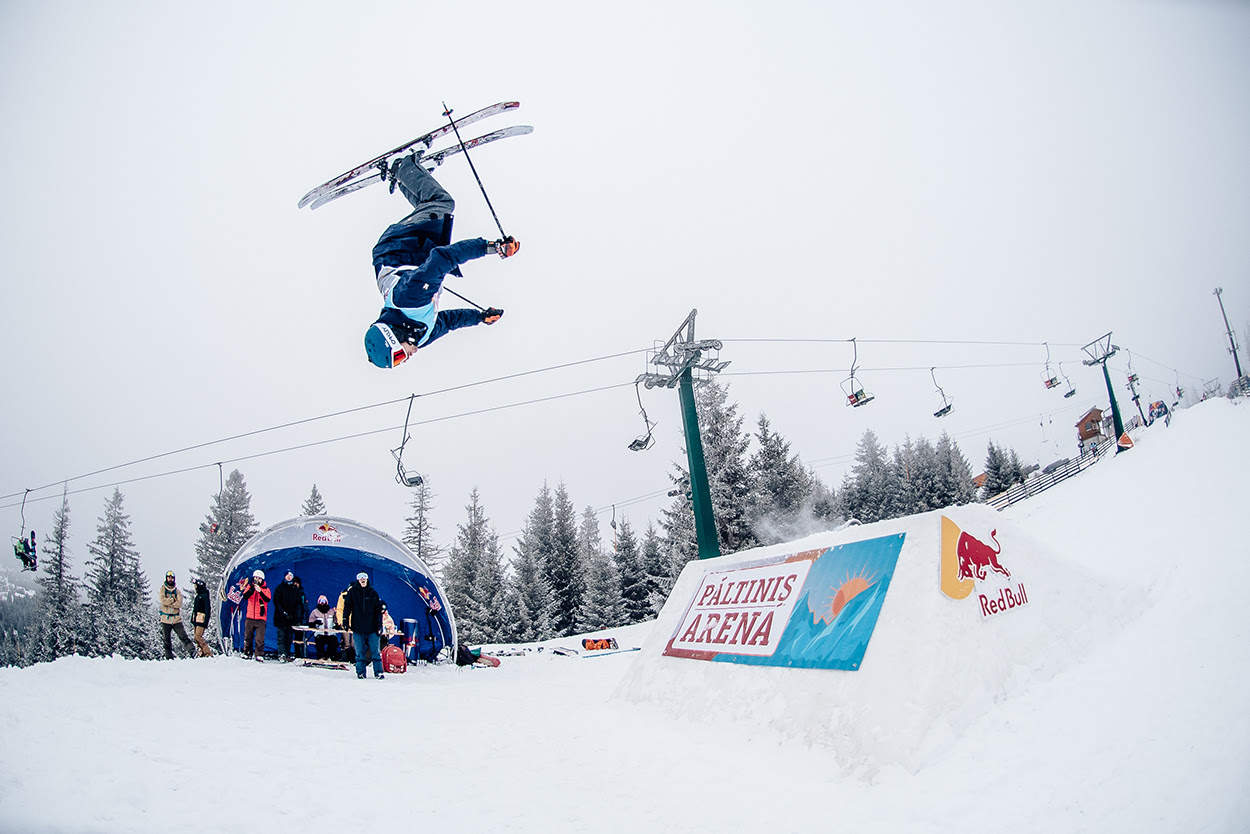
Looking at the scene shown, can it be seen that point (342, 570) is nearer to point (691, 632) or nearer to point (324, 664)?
point (324, 664)

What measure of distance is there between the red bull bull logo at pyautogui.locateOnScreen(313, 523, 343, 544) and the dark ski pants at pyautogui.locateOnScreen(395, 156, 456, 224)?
1165 centimetres

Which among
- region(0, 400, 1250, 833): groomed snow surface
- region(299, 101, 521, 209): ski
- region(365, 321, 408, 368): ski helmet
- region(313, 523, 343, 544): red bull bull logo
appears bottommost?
region(0, 400, 1250, 833): groomed snow surface

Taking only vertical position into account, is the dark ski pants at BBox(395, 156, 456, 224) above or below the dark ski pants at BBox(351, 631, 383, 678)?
above

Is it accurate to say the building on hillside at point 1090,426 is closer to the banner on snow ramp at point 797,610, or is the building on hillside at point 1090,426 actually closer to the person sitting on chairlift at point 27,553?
the banner on snow ramp at point 797,610

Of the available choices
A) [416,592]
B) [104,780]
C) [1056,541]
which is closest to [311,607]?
[416,592]

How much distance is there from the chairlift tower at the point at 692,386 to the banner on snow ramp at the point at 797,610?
→ 5675mm

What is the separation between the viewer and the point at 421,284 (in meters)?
4.68

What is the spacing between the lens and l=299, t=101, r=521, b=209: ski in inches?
212

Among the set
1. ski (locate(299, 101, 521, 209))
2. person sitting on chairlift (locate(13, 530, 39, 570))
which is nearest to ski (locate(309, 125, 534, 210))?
ski (locate(299, 101, 521, 209))

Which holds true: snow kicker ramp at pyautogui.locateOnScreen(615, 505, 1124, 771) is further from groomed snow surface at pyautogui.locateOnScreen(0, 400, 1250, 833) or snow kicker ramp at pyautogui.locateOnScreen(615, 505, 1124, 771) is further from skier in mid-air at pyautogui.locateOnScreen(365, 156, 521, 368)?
skier in mid-air at pyautogui.locateOnScreen(365, 156, 521, 368)

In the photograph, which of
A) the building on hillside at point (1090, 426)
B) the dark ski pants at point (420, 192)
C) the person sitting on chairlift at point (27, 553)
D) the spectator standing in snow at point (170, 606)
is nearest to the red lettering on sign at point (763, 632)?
the dark ski pants at point (420, 192)

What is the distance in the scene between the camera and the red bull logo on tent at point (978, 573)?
16.5 ft

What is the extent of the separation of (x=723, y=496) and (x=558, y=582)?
10.6 metres

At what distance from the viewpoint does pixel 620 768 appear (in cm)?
477
